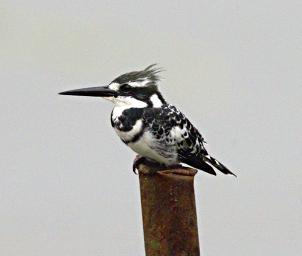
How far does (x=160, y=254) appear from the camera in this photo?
14.6ft

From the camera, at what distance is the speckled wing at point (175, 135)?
5879 mm

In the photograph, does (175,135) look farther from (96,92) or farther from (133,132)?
(96,92)

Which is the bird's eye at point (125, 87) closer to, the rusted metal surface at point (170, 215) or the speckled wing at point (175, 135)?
the speckled wing at point (175, 135)

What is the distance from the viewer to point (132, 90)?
5992mm

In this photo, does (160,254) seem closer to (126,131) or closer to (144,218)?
(144,218)

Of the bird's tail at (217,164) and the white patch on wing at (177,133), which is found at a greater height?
the white patch on wing at (177,133)

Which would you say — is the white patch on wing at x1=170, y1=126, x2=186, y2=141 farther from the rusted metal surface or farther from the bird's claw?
the rusted metal surface

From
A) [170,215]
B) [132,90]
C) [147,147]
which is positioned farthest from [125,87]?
[170,215]

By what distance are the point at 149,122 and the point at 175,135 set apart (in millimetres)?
225

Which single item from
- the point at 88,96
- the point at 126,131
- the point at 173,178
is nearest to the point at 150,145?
the point at 126,131

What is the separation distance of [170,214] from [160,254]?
0.68 feet

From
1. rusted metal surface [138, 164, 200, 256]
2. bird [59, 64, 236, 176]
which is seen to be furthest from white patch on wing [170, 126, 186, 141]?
rusted metal surface [138, 164, 200, 256]

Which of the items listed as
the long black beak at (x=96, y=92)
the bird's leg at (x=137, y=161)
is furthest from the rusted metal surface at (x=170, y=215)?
the long black beak at (x=96, y=92)

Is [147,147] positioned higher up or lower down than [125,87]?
lower down
